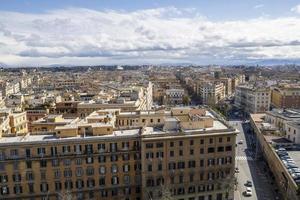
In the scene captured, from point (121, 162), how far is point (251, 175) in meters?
40.2

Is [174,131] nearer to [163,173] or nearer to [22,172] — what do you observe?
[163,173]

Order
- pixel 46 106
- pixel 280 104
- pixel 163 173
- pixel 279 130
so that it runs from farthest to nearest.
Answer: pixel 280 104 < pixel 46 106 < pixel 279 130 < pixel 163 173

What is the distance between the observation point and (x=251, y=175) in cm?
8656

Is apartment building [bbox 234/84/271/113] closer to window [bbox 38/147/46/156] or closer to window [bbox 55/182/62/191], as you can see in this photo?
window [bbox 55/182/62/191]

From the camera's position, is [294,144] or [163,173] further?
[294,144]

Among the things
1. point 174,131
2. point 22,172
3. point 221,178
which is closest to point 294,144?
point 221,178

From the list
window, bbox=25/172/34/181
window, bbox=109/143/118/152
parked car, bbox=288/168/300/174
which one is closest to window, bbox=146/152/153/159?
window, bbox=109/143/118/152

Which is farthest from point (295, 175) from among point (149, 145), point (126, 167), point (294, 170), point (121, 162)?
point (121, 162)

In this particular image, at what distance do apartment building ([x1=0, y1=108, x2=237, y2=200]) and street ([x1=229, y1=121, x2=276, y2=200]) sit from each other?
8.88 meters

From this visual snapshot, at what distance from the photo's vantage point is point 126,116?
287 feet

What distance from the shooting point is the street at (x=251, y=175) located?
75.2 m

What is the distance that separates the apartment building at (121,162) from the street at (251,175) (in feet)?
29.1

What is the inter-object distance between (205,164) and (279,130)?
49471mm

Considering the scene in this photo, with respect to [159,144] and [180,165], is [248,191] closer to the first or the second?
[180,165]
